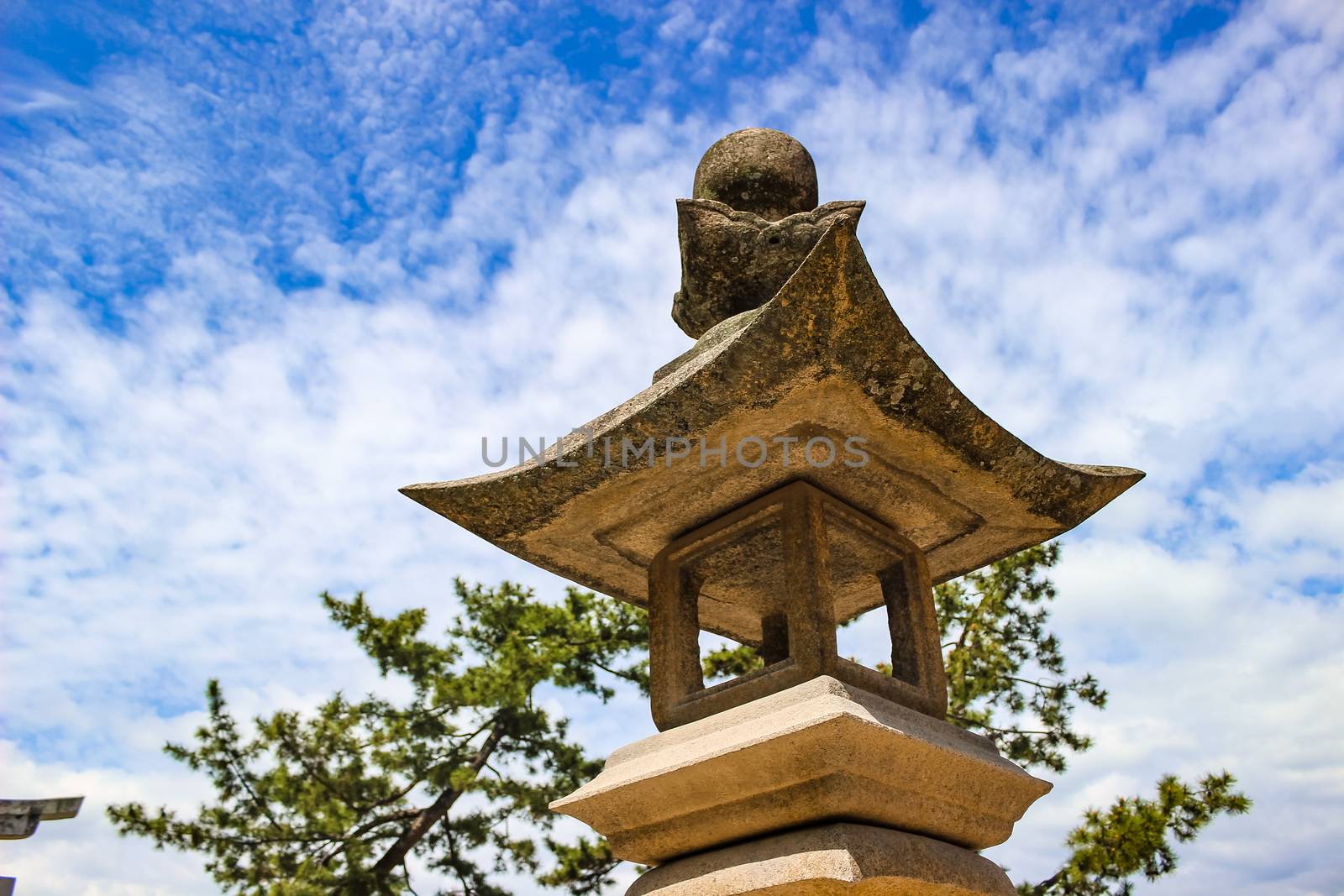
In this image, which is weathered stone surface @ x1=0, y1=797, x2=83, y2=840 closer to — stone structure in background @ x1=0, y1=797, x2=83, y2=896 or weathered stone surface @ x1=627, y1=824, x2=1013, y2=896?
stone structure in background @ x1=0, y1=797, x2=83, y2=896

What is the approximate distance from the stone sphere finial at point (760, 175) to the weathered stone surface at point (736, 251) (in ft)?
0.73

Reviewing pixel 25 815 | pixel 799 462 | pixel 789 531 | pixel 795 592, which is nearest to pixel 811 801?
pixel 795 592

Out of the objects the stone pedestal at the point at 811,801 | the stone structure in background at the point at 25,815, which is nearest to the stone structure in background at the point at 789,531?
the stone pedestal at the point at 811,801

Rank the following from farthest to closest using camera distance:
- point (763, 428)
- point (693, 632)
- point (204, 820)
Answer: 1. point (204, 820)
2. point (693, 632)
3. point (763, 428)

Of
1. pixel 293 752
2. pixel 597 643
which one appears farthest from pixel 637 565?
pixel 293 752

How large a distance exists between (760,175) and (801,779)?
2283 mm

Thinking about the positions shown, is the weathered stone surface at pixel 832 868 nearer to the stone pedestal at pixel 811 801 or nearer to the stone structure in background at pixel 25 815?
the stone pedestal at pixel 811 801

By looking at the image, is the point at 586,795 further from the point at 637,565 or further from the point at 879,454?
the point at 879,454

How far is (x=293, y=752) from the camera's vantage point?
393 inches

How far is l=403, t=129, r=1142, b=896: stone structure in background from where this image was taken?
254 centimetres

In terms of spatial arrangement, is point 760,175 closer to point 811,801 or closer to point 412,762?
point 811,801

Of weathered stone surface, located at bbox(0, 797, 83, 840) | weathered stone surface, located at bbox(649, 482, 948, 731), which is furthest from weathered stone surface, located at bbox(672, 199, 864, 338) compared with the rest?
weathered stone surface, located at bbox(0, 797, 83, 840)

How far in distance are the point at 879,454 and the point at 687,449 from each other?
26.0 inches

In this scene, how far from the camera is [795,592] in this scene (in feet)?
9.72
